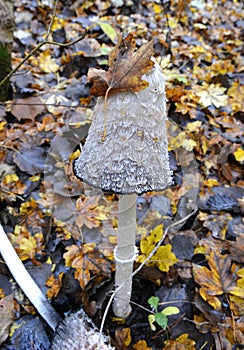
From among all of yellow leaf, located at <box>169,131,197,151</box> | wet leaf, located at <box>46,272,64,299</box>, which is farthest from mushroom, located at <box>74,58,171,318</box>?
yellow leaf, located at <box>169,131,197,151</box>

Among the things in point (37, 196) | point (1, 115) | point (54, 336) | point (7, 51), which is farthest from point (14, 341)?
point (7, 51)

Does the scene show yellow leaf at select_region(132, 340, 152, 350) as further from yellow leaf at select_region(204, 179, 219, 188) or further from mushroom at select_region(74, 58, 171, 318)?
yellow leaf at select_region(204, 179, 219, 188)

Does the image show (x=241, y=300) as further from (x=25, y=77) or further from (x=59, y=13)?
(x=59, y=13)

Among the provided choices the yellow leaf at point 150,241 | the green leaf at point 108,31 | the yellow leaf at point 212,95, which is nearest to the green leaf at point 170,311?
the yellow leaf at point 150,241

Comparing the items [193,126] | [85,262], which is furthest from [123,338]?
[193,126]

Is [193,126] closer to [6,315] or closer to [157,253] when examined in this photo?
[157,253]

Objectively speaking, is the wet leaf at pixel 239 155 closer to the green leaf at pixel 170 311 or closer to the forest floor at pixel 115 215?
the forest floor at pixel 115 215
